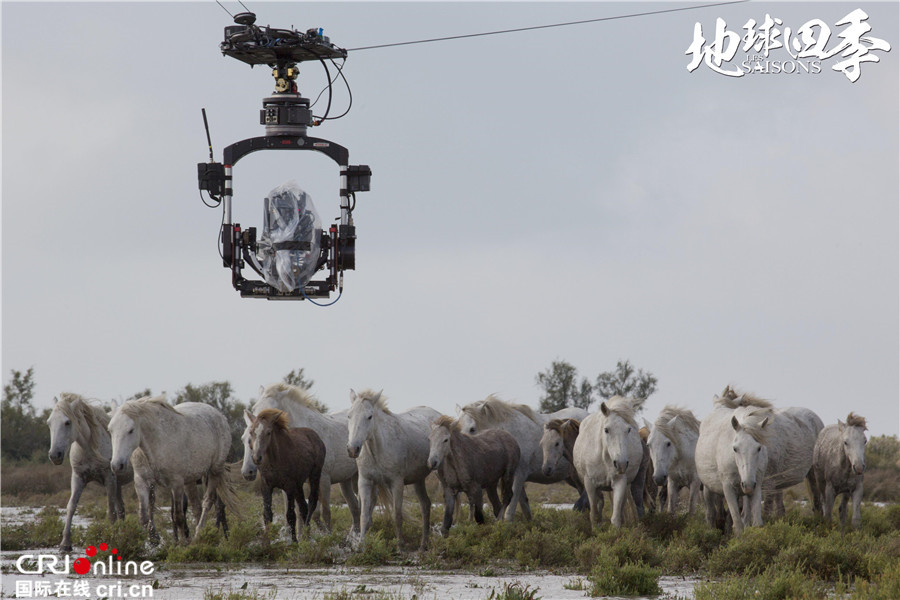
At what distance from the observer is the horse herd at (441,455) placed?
16.1 m

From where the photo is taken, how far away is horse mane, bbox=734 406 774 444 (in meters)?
15.6

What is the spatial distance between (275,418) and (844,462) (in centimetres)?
869

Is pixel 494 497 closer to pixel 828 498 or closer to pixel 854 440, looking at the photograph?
pixel 828 498

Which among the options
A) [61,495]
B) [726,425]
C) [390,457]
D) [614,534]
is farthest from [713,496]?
[61,495]

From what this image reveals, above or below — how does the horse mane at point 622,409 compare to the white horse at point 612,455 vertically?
above

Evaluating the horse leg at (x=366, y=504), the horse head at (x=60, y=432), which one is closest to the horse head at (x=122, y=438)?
the horse head at (x=60, y=432)

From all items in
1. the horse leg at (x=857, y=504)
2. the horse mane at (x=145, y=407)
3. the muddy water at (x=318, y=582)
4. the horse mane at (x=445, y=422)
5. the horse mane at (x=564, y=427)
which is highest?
the horse mane at (x=145, y=407)

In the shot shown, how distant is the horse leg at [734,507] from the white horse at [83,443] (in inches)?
360

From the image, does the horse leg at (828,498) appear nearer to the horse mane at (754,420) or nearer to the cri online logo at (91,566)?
the horse mane at (754,420)

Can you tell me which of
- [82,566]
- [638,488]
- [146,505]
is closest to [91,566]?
[82,566]

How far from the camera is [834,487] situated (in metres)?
17.8

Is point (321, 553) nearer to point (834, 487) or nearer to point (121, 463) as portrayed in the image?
point (121, 463)

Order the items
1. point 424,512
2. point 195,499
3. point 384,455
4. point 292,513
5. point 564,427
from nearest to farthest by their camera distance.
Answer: point 292,513 → point 424,512 → point 384,455 → point 564,427 → point 195,499

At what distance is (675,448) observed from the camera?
58.6ft
